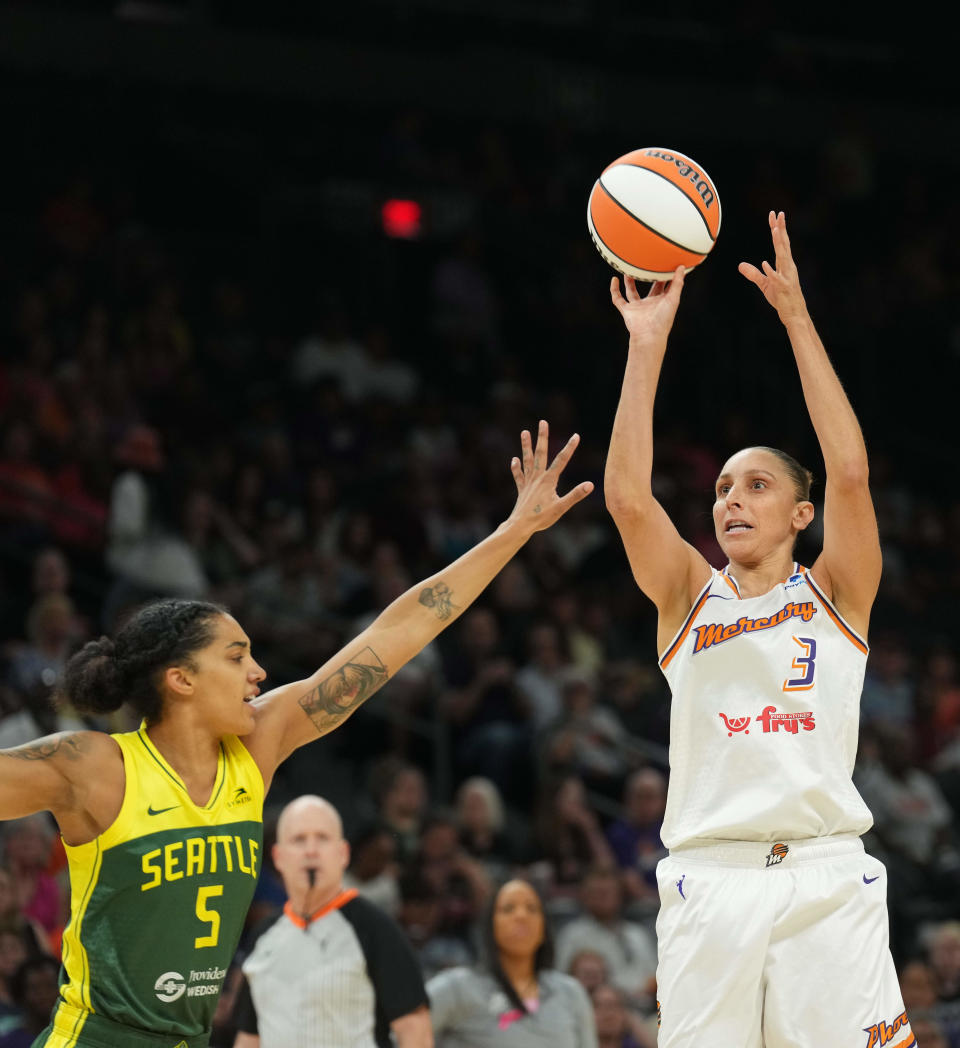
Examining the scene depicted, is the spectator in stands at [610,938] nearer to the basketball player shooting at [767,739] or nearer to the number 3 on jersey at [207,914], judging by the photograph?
the basketball player shooting at [767,739]

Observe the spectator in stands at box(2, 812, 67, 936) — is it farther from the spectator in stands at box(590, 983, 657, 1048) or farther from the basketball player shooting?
the basketball player shooting

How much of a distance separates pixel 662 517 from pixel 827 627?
1.78 feet

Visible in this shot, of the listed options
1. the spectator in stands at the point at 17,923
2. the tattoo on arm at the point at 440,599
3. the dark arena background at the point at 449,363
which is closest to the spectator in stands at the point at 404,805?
the dark arena background at the point at 449,363

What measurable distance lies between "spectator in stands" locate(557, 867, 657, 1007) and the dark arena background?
210mm

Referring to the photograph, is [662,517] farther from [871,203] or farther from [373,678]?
[871,203]

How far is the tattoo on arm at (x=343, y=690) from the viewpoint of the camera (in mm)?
4598

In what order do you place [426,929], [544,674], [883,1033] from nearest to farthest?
[883,1033], [426,929], [544,674]

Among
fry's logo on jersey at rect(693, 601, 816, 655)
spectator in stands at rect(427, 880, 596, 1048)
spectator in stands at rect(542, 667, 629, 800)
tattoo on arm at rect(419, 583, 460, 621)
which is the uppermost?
spectator in stands at rect(542, 667, 629, 800)

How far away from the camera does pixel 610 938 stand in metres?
9.11

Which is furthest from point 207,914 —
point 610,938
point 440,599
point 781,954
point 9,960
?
point 610,938

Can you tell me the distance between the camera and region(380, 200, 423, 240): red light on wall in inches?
616

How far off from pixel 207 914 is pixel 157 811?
285mm

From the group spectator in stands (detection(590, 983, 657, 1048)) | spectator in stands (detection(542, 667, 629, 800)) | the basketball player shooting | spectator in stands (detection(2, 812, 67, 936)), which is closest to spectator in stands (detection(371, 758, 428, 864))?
spectator in stands (detection(542, 667, 629, 800))

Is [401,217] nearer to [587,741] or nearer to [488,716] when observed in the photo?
[488,716]
